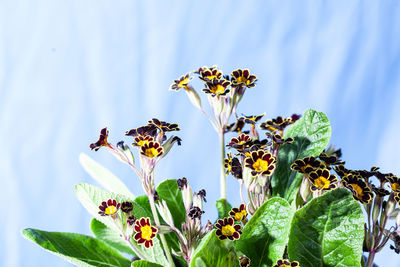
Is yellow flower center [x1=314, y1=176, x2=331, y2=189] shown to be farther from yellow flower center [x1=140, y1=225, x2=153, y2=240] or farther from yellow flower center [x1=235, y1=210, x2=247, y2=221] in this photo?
yellow flower center [x1=140, y1=225, x2=153, y2=240]

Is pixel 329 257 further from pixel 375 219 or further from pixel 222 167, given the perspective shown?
pixel 222 167

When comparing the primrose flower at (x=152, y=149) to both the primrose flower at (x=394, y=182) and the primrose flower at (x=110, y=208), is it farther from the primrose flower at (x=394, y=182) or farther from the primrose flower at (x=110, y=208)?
the primrose flower at (x=394, y=182)

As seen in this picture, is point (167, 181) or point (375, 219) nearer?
point (375, 219)

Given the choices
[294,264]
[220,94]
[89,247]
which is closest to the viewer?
[294,264]

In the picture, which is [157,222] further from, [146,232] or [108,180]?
[108,180]

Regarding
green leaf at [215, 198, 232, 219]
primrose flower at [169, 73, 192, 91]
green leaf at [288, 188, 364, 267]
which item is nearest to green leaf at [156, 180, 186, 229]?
green leaf at [215, 198, 232, 219]

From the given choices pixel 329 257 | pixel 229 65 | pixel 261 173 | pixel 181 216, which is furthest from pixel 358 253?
pixel 229 65

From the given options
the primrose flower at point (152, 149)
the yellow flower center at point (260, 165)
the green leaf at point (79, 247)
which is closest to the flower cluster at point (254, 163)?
the yellow flower center at point (260, 165)
